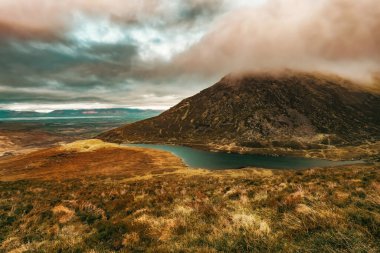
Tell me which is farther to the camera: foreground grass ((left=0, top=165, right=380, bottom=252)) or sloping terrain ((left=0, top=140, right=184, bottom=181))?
sloping terrain ((left=0, top=140, right=184, bottom=181))

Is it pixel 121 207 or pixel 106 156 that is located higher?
pixel 121 207

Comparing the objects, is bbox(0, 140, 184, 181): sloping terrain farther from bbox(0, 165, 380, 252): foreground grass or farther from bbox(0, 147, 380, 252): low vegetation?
bbox(0, 165, 380, 252): foreground grass

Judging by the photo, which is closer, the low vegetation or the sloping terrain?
the low vegetation

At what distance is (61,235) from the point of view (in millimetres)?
11188

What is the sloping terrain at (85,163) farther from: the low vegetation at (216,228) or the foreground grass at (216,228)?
the foreground grass at (216,228)

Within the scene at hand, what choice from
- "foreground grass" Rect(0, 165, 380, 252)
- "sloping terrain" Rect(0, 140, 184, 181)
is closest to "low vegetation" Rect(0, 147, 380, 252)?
"foreground grass" Rect(0, 165, 380, 252)

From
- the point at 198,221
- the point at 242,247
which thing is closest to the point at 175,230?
the point at 198,221

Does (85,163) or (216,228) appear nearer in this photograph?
(216,228)

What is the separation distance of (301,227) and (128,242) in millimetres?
6515

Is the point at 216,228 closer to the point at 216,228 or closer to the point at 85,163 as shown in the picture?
the point at 216,228

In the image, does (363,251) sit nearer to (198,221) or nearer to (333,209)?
(333,209)

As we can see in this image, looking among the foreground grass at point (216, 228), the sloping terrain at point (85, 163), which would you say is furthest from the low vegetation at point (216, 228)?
the sloping terrain at point (85, 163)

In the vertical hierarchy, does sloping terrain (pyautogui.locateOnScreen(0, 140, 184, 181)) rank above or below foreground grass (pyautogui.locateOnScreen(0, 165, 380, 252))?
below

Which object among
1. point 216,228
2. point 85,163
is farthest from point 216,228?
point 85,163
